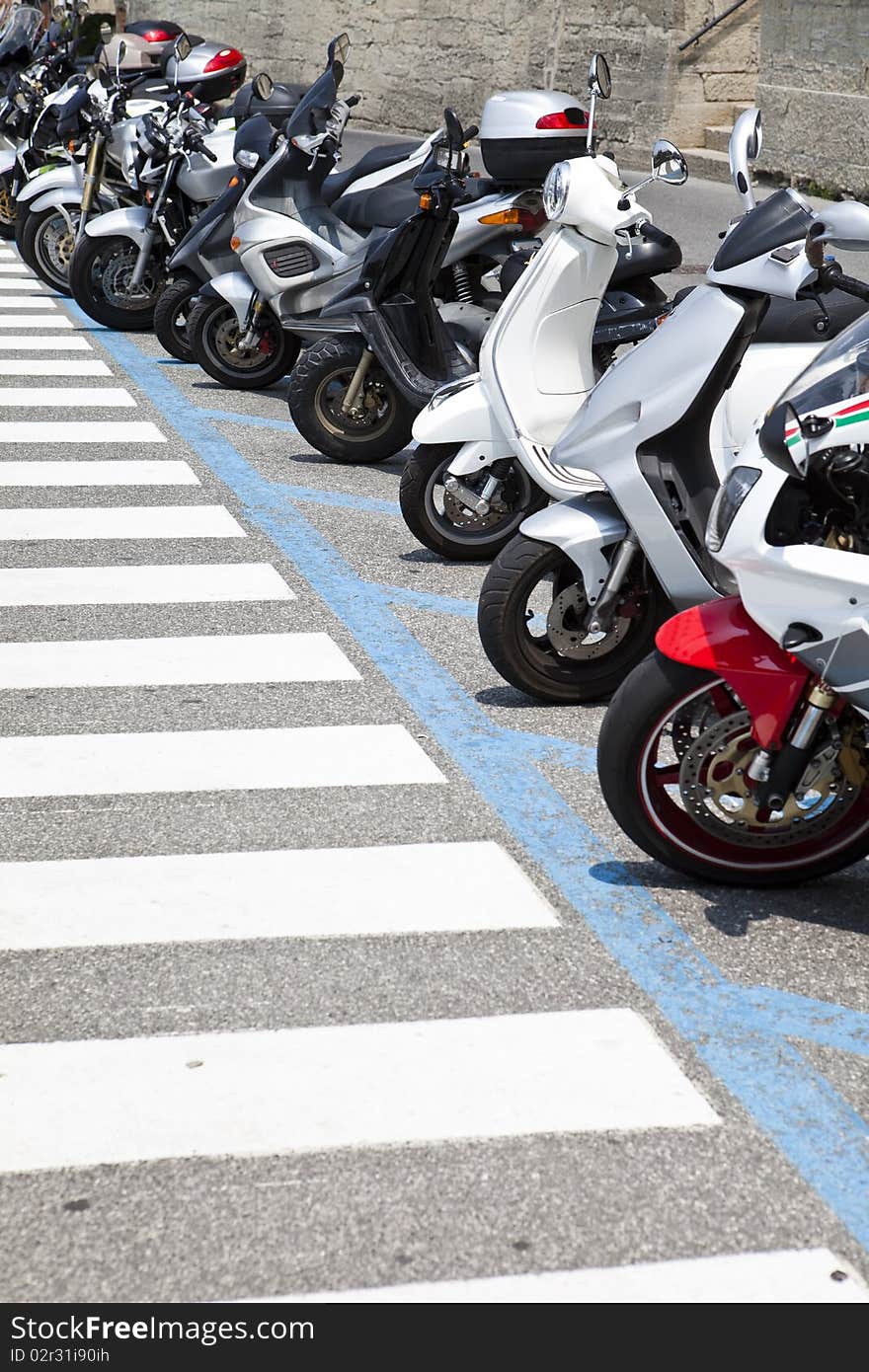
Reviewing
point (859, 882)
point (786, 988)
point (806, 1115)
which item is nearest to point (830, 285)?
point (859, 882)

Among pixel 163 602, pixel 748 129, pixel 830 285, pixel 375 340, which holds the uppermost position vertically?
pixel 748 129

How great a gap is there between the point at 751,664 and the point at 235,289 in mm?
6448

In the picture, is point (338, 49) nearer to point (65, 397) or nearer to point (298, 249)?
point (298, 249)

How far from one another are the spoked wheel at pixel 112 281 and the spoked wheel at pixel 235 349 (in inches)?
72.8

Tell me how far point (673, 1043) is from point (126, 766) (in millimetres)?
1947

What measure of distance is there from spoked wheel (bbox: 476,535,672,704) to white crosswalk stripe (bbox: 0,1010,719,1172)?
185 cm

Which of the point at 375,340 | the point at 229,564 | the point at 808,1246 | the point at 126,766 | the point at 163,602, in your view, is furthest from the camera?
the point at 375,340

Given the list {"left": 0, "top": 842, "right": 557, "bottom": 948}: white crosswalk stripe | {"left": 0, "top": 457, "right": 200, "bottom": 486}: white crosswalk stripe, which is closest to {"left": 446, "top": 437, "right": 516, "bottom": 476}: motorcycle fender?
{"left": 0, "top": 457, "right": 200, "bottom": 486}: white crosswalk stripe

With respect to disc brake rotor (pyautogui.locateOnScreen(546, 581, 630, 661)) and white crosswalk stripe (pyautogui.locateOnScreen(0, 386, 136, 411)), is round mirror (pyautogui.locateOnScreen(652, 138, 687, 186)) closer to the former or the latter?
disc brake rotor (pyautogui.locateOnScreen(546, 581, 630, 661))

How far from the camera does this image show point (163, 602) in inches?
246

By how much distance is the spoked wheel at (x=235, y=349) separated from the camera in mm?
9945

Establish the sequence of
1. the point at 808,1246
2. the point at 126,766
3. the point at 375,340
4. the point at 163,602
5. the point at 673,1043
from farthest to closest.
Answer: the point at 375,340 < the point at 163,602 < the point at 126,766 < the point at 673,1043 < the point at 808,1246

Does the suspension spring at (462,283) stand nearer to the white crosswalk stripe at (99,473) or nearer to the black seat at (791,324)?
the white crosswalk stripe at (99,473)
